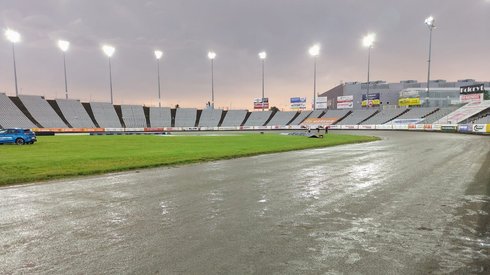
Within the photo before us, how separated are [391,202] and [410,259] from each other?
3.26 meters

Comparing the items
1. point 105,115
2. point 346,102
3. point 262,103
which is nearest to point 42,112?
point 105,115

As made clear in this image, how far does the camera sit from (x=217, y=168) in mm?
13242

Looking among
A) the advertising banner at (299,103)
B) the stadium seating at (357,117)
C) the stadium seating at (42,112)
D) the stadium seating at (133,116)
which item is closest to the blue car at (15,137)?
the stadium seating at (42,112)

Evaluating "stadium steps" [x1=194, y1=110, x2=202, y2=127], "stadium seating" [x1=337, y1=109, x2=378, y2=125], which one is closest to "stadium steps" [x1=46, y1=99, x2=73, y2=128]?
"stadium steps" [x1=194, y1=110, x2=202, y2=127]

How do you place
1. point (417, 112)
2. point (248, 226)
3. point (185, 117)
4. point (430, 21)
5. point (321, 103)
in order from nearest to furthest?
1. point (248, 226)
2. point (430, 21)
3. point (417, 112)
4. point (321, 103)
5. point (185, 117)

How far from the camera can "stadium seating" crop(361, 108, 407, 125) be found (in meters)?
70.2

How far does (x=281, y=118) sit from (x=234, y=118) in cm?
1356

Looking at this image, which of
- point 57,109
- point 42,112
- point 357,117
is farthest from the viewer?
point 357,117

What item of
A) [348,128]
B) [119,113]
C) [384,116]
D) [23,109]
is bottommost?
[348,128]

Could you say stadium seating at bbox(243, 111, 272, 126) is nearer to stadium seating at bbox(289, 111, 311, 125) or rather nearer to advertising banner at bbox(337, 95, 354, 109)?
stadium seating at bbox(289, 111, 311, 125)

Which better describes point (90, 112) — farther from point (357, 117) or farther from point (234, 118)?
point (357, 117)

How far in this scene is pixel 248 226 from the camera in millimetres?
5645

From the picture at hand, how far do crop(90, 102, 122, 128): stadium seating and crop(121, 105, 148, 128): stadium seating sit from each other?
2.20 m

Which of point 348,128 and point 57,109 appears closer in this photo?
point 348,128
